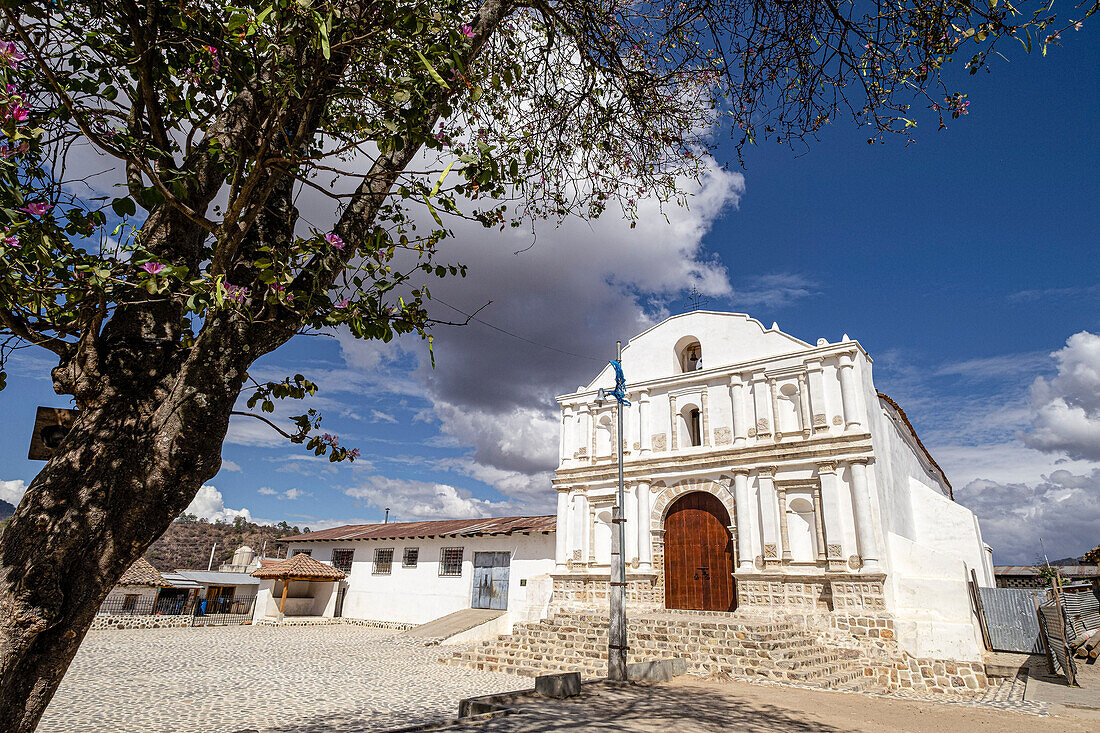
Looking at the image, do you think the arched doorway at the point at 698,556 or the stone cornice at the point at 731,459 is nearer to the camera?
the stone cornice at the point at 731,459

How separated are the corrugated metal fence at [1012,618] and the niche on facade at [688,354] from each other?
875 centimetres

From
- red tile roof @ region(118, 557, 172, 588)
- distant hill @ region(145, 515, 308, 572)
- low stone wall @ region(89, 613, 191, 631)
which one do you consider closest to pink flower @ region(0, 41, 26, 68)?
low stone wall @ region(89, 613, 191, 631)

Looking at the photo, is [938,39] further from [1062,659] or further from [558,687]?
[1062,659]

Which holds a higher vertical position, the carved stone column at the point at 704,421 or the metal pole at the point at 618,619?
the carved stone column at the point at 704,421

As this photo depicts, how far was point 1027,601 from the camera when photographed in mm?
14000

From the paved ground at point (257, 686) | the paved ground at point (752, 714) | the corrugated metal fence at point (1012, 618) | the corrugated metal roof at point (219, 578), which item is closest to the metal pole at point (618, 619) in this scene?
the paved ground at point (752, 714)

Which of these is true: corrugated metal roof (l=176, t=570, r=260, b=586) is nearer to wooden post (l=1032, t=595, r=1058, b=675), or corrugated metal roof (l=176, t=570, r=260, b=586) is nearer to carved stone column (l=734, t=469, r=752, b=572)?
carved stone column (l=734, t=469, r=752, b=572)

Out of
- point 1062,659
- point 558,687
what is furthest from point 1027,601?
point 558,687

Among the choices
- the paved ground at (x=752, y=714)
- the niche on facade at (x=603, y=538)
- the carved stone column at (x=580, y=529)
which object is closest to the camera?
the paved ground at (x=752, y=714)

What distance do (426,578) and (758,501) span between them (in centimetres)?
1377

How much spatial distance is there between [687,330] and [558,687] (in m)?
10.9

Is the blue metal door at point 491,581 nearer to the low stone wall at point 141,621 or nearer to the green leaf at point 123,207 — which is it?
the low stone wall at point 141,621

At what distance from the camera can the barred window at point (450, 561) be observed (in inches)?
870

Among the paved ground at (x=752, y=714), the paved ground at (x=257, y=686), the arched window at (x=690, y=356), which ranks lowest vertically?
the paved ground at (x=257, y=686)
